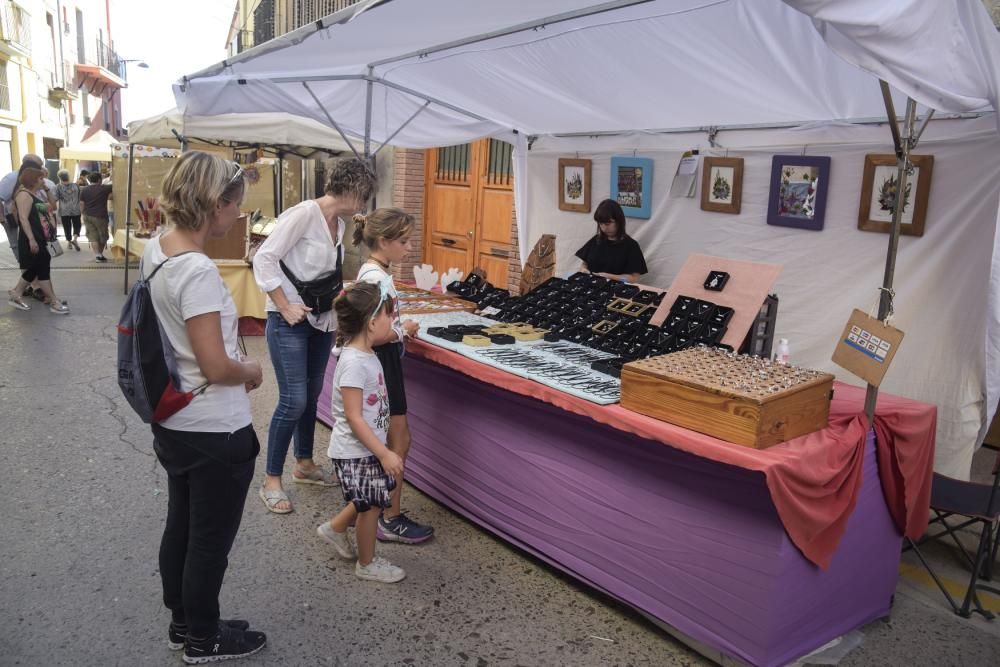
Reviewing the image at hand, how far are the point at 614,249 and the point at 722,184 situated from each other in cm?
92

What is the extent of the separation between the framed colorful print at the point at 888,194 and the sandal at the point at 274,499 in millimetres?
3549

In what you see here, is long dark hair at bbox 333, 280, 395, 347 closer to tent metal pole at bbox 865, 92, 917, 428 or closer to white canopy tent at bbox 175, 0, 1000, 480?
white canopy tent at bbox 175, 0, 1000, 480

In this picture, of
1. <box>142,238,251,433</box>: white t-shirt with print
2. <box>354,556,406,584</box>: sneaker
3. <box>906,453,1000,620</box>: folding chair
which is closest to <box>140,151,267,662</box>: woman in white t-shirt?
<box>142,238,251,433</box>: white t-shirt with print

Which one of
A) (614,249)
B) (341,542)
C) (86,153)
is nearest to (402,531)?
(341,542)

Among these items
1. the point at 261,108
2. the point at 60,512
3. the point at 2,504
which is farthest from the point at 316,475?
the point at 261,108

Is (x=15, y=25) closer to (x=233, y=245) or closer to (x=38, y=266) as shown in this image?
(x=38, y=266)

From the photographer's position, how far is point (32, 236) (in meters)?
7.81

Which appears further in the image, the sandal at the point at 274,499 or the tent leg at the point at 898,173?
the sandal at the point at 274,499

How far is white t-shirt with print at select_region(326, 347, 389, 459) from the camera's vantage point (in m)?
2.79

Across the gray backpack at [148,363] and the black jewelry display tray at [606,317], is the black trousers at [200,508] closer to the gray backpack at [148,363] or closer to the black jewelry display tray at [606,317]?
the gray backpack at [148,363]

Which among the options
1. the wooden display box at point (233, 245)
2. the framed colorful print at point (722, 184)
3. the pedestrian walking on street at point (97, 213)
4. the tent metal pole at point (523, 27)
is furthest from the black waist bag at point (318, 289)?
the pedestrian walking on street at point (97, 213)

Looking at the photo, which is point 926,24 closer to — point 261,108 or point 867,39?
point 867,39

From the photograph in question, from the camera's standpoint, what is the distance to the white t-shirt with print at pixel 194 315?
1963 mm

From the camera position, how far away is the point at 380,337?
288 cm
